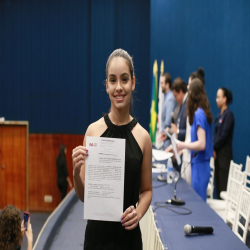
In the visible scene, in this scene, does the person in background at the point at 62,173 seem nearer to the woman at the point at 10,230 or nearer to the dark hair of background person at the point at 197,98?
the dark hair of background person at the point at 197,98

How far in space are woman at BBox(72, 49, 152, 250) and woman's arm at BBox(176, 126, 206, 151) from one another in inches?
71.6

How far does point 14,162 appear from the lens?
875 centimetres

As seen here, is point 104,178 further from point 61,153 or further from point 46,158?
point 46,158

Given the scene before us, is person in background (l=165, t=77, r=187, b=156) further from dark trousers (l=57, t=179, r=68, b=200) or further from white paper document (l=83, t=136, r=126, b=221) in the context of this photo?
dark trousers (l=57, t=179, r=68, b=200)

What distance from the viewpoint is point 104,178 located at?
1.28 meters

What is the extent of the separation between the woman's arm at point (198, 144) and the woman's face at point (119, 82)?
1.91 metres

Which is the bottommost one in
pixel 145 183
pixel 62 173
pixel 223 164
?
pixel 62 173

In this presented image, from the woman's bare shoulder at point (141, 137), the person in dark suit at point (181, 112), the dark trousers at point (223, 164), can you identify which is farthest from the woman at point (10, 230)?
the dark trousers at point (223, 164)

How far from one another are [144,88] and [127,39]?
1236 millimetres

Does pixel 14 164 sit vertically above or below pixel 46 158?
below

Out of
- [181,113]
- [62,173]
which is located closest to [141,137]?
[181,113]

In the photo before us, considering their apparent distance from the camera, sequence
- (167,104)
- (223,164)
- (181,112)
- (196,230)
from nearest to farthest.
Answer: (196,230), (181,112), (223,164), (167,104)

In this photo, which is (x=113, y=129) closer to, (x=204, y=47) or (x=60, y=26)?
(x=204, y=47)

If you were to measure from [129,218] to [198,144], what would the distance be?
201 centimetres
